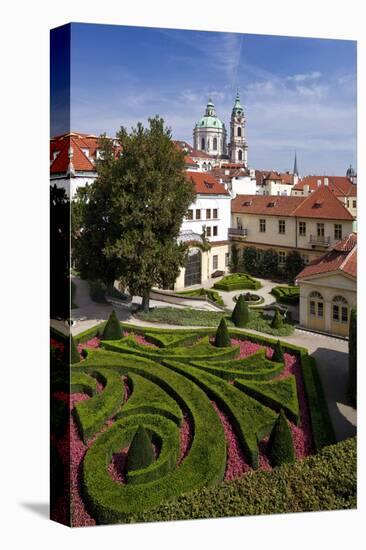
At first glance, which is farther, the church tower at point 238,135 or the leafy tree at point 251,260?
the leafy tree at point 251,260

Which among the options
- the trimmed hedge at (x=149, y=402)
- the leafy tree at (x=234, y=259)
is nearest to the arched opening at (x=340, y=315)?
the leafy tree at (x=234, y=259)

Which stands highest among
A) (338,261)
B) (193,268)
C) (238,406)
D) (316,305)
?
(338,261)

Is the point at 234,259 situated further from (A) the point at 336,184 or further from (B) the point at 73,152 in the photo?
(B) the point at 73,152

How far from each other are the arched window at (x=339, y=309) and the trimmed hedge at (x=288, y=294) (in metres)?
1.05

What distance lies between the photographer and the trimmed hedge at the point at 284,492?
51.4 feet

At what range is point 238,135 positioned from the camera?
17766mm

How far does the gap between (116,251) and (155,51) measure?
16.7 ft

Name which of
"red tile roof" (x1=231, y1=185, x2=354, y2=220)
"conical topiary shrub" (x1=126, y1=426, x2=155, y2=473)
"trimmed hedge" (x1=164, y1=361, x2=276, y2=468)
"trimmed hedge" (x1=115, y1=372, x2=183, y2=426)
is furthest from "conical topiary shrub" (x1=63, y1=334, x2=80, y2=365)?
"red tile roof" (x1=231, y1=185, x2=354, y2=220)

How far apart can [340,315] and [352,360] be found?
1.30m

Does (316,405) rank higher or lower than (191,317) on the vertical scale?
lower

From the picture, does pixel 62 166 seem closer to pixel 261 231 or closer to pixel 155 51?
pixel 155 51

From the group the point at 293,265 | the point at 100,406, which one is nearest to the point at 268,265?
the point at 293,265

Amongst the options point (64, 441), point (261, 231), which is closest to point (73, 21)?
point (261, 231)

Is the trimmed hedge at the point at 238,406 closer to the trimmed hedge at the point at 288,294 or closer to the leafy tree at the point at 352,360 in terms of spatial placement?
the leafy tree at the point at 352,360
